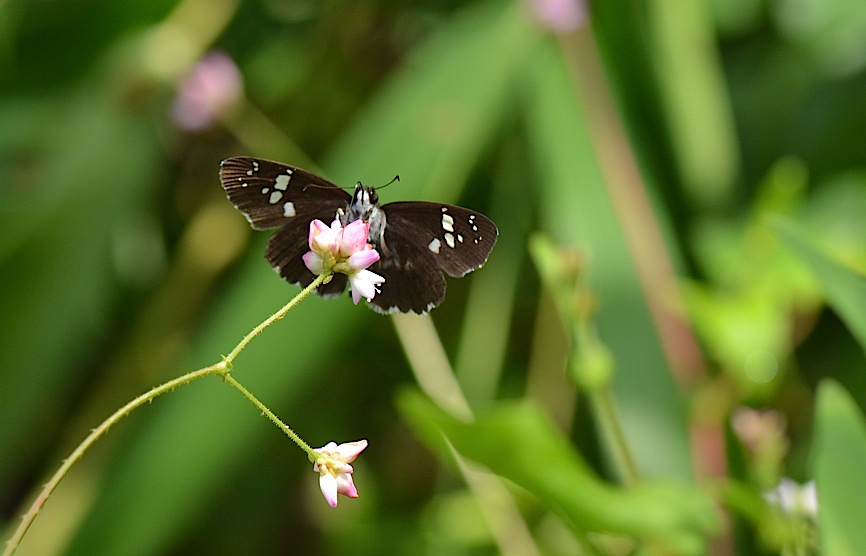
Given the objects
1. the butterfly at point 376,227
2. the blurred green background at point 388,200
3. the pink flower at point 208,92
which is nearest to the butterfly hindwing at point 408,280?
the butterfly at point 376,227

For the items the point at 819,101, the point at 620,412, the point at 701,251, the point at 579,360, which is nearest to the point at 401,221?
the point at 579,360

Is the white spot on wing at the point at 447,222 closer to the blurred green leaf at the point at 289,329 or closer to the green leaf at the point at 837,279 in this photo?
the green leaf at the point at 837,279

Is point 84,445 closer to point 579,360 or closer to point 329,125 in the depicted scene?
point 579,360

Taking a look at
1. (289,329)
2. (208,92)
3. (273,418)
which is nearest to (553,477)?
(273,418)

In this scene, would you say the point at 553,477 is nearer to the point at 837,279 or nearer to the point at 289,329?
the point at 837,279

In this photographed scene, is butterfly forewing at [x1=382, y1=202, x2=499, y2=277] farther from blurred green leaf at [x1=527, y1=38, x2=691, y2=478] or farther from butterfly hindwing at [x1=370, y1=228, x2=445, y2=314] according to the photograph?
blurred green leaf at [x1=527, y1=38, x2=691, y2=478]

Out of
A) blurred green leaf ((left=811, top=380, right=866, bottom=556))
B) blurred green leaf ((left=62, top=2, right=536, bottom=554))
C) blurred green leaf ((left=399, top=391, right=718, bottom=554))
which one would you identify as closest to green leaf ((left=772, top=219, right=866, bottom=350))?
blurred green leaf ((left=811, top=380, right=866, bottom=556))
